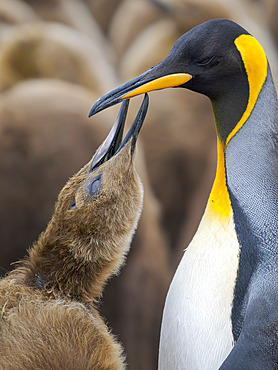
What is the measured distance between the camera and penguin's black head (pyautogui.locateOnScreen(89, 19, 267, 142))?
1.05 metres

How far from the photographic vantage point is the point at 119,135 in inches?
46.1

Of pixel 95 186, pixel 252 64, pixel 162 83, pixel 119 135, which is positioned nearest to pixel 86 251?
pixel 95 186

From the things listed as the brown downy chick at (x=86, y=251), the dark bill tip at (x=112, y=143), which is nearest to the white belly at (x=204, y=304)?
the brown downy chick at (x=86, y=251)

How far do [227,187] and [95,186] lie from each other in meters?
0.23

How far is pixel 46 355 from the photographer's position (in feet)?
3.25

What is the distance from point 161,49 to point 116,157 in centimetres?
197

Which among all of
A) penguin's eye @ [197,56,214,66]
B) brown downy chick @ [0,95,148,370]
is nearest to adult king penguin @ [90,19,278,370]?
penguin's eye @ [197,56,214,66]

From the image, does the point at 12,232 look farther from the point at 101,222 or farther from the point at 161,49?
the point at 161,49

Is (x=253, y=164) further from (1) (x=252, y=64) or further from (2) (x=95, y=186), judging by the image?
(2) (x=95, y=186)

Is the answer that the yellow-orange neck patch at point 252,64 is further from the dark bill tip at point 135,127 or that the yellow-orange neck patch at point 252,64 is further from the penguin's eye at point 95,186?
the penguin's eye at point 95,186

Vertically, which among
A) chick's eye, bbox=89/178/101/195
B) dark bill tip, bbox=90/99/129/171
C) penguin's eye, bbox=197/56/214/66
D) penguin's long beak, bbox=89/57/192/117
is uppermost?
penguin's long beak, bbox=89/57/192/117

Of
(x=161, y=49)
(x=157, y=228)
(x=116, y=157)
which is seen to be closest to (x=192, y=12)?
(x=161, y=49)

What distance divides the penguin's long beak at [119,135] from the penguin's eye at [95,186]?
0.03 m

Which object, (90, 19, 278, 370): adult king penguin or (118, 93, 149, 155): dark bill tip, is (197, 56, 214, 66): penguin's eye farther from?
(118, 93, 149, 155): dark bill tip
